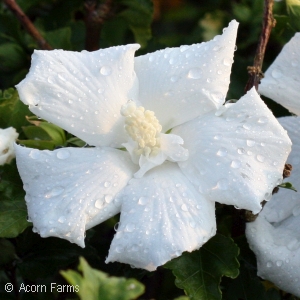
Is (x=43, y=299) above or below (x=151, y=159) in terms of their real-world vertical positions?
below

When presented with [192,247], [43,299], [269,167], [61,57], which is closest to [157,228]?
[192,247]

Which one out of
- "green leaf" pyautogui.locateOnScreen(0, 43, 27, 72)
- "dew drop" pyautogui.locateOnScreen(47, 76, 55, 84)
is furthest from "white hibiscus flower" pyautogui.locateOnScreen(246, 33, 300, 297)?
"green leaf" pyautogui.locateOnScreen(0, 43, 27, 72)

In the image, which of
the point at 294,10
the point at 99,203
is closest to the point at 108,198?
the point at 99,203

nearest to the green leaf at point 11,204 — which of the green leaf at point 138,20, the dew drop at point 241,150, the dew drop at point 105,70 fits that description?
the dew drop at point 105,70

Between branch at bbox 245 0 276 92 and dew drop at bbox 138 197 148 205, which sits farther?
branch at bbox 245 0 276 92

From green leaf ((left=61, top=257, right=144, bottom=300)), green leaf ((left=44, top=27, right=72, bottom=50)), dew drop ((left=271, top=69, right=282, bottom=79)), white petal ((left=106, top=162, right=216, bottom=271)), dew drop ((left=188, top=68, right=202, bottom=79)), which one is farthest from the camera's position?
green leaf ((left=44, top=27, right=72, bottom=50))

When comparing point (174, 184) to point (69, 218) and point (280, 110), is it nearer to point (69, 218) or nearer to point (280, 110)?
point (69, 218)

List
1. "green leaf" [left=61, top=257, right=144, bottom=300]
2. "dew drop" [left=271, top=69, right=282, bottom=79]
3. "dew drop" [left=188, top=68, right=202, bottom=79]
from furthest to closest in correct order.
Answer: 1. "dew drop" [left=271, top=69, right=282, bottom=79]
2. "dew drop" [left=188, top=68, right=202, bottom=79]
3. "green leaf" [left=61, top=257, right=144, bottom=300]

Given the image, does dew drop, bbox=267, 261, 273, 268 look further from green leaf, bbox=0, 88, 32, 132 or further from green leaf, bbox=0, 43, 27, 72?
green leaf, bbox=0, 43, 27, 72
